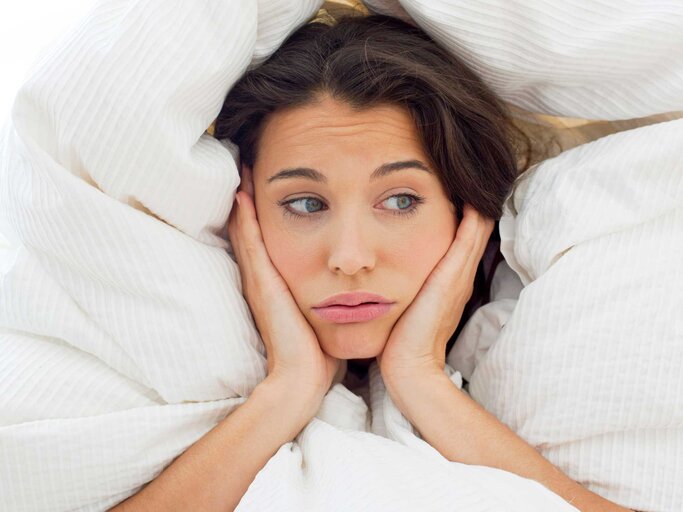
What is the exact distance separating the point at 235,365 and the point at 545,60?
680 millimetres

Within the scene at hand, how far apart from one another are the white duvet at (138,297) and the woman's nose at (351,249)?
20 cm

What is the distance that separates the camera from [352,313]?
116 cm

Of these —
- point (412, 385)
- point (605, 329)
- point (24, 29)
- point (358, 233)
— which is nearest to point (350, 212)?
point (358, 233)

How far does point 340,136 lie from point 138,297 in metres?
0.39

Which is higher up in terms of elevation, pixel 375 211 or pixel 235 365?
pixel 375 211

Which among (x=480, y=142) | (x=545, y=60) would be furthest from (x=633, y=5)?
(x=480, y=142)

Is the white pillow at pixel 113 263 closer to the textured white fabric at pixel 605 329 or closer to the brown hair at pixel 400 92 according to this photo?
the brown hair at pixel 400 92

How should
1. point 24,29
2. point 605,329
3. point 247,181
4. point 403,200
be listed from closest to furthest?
point 605,329 → point 403,200 → point 247,181 → point 24,29

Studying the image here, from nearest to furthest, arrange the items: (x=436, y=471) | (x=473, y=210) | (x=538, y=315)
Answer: (x=436, y=471) < (x=538, y=315) < (x=473, y=210)

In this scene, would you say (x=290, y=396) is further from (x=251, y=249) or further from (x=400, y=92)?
(x=400, y=92)

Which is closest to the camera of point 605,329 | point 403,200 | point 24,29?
point 605,329

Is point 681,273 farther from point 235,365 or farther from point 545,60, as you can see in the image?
point 235,365

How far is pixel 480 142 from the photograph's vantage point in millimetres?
1276

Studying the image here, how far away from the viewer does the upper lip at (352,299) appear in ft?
3.76
